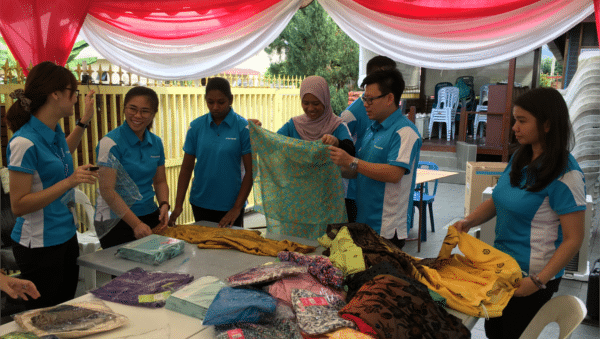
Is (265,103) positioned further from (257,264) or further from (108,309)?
(108,309)

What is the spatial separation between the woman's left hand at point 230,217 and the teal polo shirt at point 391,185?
0.87 meters

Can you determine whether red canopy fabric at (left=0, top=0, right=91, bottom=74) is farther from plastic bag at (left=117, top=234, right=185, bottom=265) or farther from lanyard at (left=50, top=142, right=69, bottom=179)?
plastic bag at (left=117, top=234, right=185, bottom=265)

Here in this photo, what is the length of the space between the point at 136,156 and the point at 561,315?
7.43 feet

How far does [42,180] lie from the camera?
2240 mm

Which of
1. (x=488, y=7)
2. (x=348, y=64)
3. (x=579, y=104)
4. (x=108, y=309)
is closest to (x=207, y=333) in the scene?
(x=108, y=309)

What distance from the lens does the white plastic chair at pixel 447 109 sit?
1155cm

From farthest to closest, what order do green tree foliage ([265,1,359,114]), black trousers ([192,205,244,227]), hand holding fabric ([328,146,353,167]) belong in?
green tree foliage ([265,1,359,114]) → black trousers ([192,205,244,227]) → hand holding fabric ([328,146,353,167])

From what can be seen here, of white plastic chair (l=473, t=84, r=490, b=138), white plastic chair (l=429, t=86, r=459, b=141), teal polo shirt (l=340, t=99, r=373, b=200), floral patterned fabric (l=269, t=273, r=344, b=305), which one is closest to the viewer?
floral patterned fabric (l=269, t=273, r=344, b=305)

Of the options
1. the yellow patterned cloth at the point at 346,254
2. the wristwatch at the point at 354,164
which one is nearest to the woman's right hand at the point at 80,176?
the yellow patterned cloth at the point at 346,254

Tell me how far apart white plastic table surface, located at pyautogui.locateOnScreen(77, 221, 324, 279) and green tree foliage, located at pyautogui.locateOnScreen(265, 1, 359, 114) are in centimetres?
1140

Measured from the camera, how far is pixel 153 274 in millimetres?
2125

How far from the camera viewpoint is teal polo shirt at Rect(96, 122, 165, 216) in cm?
259

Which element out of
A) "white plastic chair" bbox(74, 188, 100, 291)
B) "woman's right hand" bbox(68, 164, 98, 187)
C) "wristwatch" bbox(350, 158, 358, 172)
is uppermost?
"wristwatch" bbox(350, 158, 358, 172)

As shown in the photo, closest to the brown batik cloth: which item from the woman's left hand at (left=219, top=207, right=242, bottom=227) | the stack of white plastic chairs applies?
the woman's left hand at (left=219, top=207, right=242, bottom=227)
